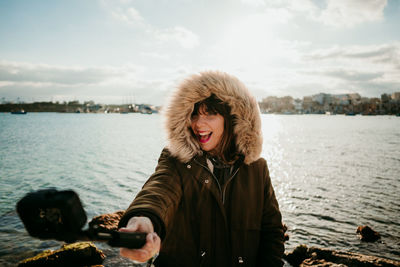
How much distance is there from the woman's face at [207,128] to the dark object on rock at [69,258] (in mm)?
6787

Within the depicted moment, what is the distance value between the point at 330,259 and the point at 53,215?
9372mm

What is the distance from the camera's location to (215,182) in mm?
2568

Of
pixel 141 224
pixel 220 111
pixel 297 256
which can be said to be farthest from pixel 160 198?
pixel 297 256

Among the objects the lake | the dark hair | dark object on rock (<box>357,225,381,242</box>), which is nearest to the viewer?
the dark hair

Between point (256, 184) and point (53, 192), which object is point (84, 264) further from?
point (53, 192)

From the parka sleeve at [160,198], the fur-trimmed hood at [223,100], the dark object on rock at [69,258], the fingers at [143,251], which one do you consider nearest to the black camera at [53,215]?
the fingers at [143,251]

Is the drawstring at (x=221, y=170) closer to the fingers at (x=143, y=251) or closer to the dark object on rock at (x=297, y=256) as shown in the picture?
the fingers at (x=143, y=251)

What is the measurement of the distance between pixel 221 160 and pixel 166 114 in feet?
2.91

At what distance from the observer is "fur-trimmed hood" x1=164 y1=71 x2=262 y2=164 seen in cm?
297

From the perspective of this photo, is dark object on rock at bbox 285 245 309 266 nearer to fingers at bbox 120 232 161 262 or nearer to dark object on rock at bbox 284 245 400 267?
dark object on rock at bbox 284 245 400 267

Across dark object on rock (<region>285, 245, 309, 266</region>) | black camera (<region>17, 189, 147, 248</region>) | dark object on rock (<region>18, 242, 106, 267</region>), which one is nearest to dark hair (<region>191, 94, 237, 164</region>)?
black camera (<region>17, 189, 147, 248</region>)

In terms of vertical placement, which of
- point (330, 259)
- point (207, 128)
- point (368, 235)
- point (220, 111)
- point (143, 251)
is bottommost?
point (368, 235)

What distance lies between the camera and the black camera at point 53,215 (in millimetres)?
883

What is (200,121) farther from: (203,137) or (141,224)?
(141,224)
